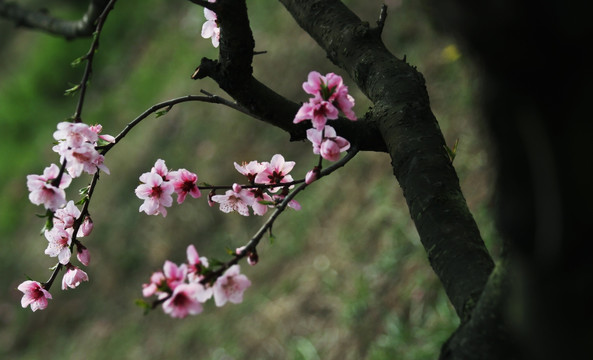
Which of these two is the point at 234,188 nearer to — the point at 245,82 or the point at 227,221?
the point at 245,82

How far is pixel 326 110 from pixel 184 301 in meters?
0.42

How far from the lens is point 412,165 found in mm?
1154

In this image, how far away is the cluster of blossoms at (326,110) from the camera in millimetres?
1171

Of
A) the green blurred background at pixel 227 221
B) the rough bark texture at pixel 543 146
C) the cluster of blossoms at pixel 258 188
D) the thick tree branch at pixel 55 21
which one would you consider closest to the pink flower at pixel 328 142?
the cluster of blossoms at pixel 258 188

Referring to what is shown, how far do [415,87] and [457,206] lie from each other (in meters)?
0.30

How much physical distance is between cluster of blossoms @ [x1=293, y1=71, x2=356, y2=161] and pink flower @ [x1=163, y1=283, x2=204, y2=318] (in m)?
0.35

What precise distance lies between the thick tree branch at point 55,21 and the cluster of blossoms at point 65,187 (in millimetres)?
809

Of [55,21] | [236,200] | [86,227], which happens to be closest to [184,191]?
[236,200]

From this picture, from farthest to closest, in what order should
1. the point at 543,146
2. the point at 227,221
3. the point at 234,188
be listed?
1. the point at 227,221
2. the point at 234,188
3. the point at 543,146

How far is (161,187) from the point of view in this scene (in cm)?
139

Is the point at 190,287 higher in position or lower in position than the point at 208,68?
lower

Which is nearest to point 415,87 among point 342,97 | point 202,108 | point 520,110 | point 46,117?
point 342,97

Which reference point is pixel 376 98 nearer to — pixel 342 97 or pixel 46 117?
pixel 342 97

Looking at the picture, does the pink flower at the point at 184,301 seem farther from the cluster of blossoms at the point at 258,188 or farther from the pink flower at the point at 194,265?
the cluster of blossoms at the point at 258,188
